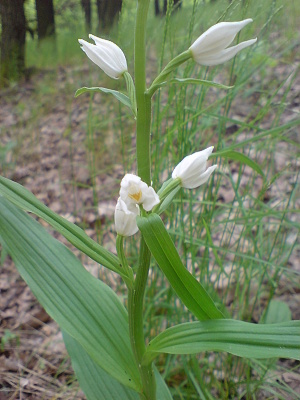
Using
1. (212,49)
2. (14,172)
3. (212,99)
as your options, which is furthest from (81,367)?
(212,99)

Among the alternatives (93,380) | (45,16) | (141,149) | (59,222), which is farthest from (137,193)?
(45,16)

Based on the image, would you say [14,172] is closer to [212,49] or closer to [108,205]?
[108,205]

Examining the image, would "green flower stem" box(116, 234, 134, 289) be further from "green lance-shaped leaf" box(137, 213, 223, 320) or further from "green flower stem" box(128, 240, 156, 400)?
"green lance-shaped leaf" box(137, 213, 223, 320)

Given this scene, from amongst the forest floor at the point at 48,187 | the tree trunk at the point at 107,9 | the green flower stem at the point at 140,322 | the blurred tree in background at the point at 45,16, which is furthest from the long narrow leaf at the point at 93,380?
the tree trunk at the point at 107,9

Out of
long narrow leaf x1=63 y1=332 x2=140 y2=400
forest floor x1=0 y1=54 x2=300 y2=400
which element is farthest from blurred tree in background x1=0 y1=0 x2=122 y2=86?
long narrow leaf x1=63 y1=332 x2=140 y2=400

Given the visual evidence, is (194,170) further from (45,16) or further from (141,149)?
(45,16)
